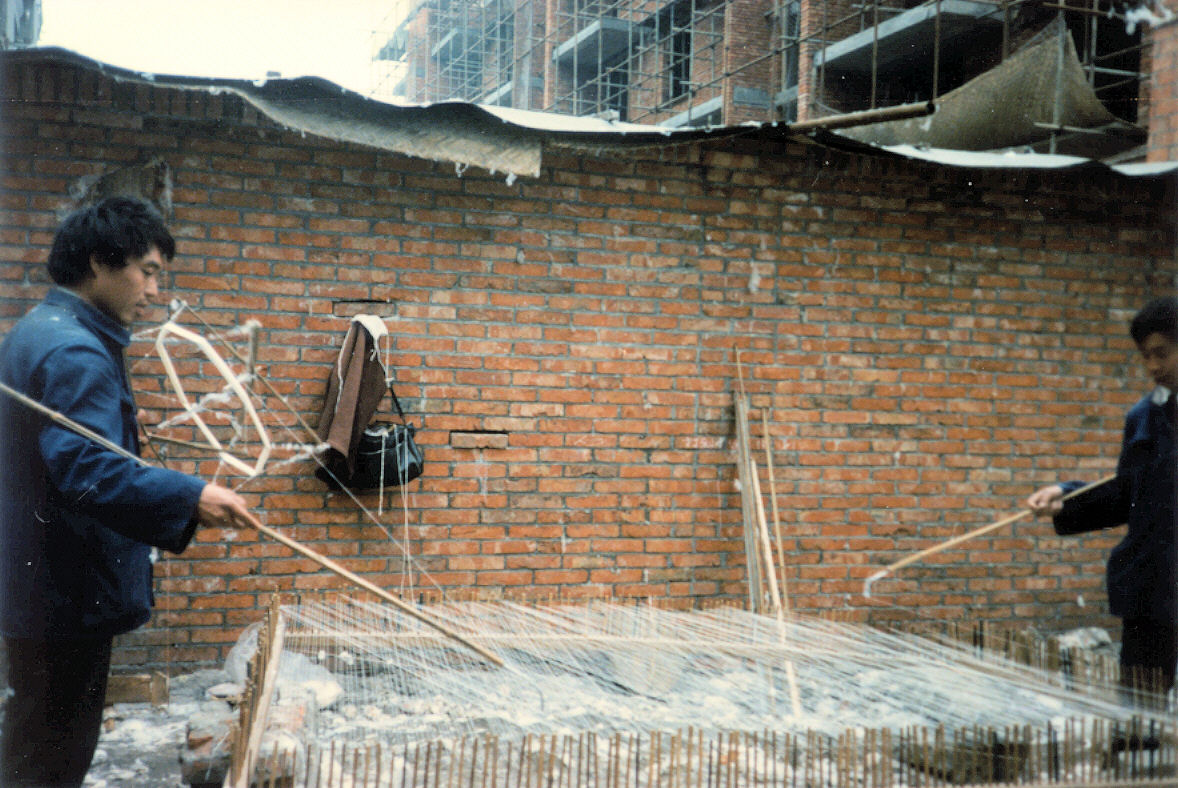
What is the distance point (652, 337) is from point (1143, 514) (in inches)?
95.0

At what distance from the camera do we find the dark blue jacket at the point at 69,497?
214 centimetres

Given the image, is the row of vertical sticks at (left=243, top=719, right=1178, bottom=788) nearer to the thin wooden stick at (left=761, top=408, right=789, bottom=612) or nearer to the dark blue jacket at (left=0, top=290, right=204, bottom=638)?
the dark blue jacket at (left=0, top=290, right=204, bottom=638)

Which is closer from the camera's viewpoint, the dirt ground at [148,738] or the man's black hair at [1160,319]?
the man's black hair at [1160,319]

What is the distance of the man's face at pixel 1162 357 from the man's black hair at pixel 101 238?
2.92 metres

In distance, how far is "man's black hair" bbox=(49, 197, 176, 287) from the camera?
91.6 inches

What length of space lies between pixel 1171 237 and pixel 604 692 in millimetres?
4627

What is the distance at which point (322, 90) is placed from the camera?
4113 mm

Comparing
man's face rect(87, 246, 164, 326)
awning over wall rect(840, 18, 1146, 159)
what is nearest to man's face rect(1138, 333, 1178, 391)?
man's face rect(87, 246, 164, 326)

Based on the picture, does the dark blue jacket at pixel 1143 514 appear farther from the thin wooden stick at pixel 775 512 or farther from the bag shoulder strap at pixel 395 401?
the bag shoulder strap at pixel 395 401

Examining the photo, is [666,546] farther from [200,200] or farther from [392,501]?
[200,200]

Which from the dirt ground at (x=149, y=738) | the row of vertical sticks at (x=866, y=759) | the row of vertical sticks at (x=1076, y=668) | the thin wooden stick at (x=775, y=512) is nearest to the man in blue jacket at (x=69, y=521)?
the row of vertical sticks at (x=866, y=759)

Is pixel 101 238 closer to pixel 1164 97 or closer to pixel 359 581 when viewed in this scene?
pixel 359 581

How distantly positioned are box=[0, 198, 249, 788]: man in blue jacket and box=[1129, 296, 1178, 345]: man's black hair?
2709mm

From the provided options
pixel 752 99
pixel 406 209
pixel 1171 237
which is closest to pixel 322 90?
pixel 406 209
